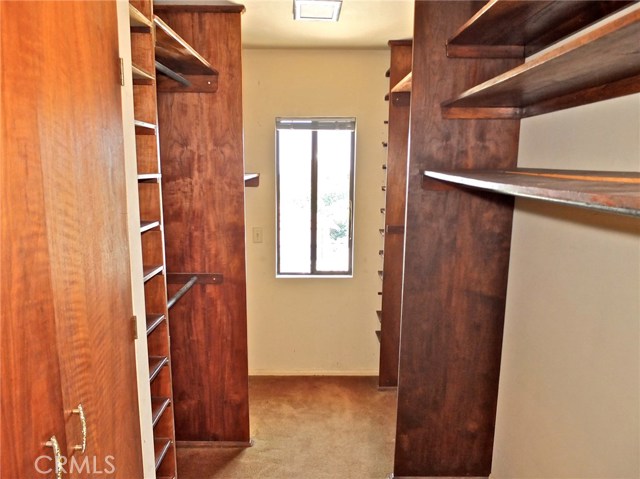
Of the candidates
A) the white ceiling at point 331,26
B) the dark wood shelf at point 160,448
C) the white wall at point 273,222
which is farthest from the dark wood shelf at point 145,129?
the white wall at point 273,222

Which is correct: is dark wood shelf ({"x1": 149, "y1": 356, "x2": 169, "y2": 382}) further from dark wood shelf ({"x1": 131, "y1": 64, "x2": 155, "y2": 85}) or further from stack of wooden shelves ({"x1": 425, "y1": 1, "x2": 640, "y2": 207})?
stack of wooden shelves ({"x1": 425, "y1": 1, "x2": 640, "y2": 207})

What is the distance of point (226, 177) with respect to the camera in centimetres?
233

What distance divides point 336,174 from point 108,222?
2.40 m

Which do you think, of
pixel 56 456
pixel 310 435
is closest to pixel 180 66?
pixel 56 456

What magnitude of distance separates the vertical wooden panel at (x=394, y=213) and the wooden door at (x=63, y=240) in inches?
78.3

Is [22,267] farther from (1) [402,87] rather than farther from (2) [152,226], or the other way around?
(1) [402,87]

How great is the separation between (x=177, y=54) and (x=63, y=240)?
1284 millimetres

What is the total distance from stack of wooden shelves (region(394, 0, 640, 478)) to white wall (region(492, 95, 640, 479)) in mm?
98

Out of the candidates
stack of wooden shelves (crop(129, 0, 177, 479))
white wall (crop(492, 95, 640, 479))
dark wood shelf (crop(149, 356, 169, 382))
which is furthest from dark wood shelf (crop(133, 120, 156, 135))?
white wall (crop(492, 95, 640, 479))

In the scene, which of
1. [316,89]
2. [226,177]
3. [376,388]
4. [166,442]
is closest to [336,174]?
[316,89]

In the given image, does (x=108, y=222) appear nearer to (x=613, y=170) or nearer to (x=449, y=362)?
(x=613, y=170)

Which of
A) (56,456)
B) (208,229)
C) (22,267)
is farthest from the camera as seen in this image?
(208,229)

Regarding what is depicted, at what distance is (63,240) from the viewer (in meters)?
0.92

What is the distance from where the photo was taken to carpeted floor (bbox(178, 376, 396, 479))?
2.39 metres
